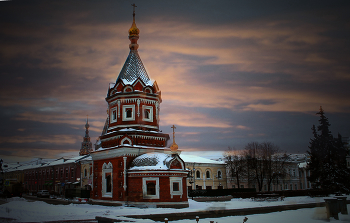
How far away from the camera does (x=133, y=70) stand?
3203cm

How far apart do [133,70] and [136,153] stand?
865 cm

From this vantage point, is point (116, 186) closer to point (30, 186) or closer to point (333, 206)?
point (333, 206)

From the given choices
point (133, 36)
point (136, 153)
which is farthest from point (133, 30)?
point (136, 153)

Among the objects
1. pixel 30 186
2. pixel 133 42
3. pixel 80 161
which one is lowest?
pixel 30 186

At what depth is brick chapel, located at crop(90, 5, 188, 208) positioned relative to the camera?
26.8 meters

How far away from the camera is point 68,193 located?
4003 cm

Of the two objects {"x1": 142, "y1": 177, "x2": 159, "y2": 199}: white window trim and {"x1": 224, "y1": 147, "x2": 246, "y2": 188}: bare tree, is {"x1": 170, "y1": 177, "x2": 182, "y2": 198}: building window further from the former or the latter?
{"x1": 224, "y1": 147, "x2": 246, "y2": 188}: bare tree

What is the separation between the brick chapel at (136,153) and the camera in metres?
26.8

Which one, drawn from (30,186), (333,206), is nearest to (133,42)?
(333,206)

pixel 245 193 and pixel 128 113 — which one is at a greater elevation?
pixel 128 113

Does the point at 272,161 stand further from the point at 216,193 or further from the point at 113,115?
the point at 113,115

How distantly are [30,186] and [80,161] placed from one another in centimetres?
2159

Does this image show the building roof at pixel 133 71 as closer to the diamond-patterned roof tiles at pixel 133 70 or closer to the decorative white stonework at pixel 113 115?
the diamond-patterned roof tiles at pixel 133 70

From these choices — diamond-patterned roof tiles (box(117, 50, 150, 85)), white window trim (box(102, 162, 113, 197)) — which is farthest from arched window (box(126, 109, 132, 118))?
white window trim (box(102, 162, 113, 197))
